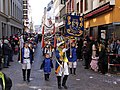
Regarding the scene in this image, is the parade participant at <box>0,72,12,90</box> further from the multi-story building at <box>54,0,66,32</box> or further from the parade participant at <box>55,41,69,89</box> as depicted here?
the multi-story building at <box>54,0,66,32</box>

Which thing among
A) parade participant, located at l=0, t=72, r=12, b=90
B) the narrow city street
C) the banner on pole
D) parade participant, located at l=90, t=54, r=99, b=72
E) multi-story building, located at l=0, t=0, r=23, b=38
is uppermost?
multi-story building, located at l=0, t=0, r=23, b=38

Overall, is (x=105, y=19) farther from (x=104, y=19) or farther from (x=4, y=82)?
(x=4, y=82)

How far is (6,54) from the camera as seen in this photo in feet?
59.3

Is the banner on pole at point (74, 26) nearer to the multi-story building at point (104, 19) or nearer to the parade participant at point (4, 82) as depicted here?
the multi-story building at point (104, 19)

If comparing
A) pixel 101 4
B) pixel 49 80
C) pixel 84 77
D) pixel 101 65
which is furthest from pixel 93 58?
pixel 101 4

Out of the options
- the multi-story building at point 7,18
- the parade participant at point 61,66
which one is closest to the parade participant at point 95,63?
the parade participant at point 61,66

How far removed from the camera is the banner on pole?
22.1 m

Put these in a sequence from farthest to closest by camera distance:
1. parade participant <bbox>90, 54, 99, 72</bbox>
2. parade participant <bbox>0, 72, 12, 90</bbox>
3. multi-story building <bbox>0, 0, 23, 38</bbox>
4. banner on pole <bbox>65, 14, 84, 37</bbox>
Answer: multi-story building <bbox>0, 0, 23, 38</bbox>
banner on pole <bbox>65, 14, 84, 37</bbox>
parade participant <bbox>90, 54, 99, 72</bbox>
parade participant <bbox>0, 72, 12, 90</bbox>

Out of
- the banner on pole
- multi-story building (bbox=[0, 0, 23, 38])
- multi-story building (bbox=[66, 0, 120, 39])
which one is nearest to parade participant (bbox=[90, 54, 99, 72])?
multi-story building (bbox=[66, 0, 120, 39])

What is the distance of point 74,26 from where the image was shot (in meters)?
22.7

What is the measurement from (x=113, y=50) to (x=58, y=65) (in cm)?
620

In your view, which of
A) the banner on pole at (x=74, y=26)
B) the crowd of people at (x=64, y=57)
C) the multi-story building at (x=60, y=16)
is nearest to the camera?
the crowd of people at (x=64, y=57)

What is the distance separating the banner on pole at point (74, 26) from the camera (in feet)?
72.5

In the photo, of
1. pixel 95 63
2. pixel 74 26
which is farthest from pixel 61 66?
pixel 74 26
